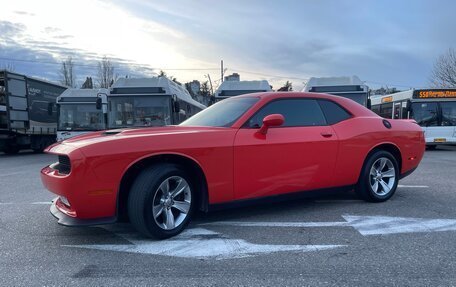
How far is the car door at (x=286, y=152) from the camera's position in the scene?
4.41 meters

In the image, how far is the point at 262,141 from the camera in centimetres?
449

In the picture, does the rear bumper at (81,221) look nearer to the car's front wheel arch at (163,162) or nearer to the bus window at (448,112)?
the car's front wheel arch at (163,162)

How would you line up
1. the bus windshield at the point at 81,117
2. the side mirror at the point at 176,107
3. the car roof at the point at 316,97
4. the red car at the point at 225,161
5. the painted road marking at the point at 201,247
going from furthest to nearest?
1. the bus windshield at the point at 81,117
2. the side mirror at the point at 176,107
3. the car roof at the point at 316,97
4. the red car at the point at 225,161
5. the painted road marking at the point at 201,247

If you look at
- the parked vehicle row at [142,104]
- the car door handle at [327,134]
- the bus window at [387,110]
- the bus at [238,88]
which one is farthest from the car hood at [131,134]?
the bus window at [387,110]

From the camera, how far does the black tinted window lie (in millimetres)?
5260

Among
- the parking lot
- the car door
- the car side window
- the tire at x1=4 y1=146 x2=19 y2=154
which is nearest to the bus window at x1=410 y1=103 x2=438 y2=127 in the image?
the parking lot

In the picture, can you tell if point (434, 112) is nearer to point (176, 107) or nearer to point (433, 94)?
point (433, 94)

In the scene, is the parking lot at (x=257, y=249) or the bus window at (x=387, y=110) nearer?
the parking lot at (x=257, y=249)

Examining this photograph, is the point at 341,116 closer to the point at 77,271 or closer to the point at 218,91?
the point at 77,271

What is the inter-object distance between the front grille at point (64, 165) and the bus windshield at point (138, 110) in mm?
8955

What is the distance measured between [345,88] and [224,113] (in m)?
9.88

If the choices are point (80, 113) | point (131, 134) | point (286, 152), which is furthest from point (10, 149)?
point (286, 152)

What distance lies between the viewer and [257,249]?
12.3 feet

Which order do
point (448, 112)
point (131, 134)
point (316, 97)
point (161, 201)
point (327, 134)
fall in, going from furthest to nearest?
point (448, 112) < point (316, 97) < point (327, 134) < point (131, 134) < point (161, 201)
